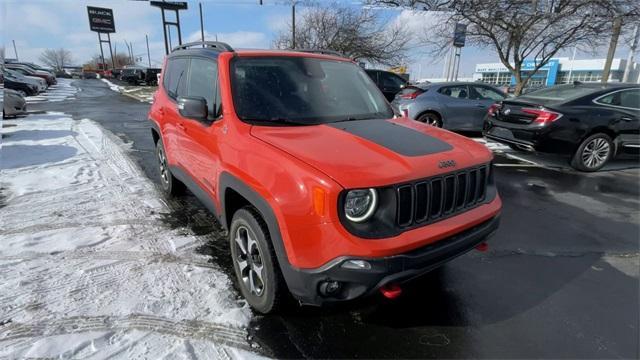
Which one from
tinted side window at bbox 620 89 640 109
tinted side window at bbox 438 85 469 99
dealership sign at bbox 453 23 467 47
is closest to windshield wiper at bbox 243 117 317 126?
tinted side window at bbox 620 89 640 109

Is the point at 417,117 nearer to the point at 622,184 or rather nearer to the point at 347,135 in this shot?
the point at 622,184

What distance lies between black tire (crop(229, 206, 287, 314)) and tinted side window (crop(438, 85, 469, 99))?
26.0 ft

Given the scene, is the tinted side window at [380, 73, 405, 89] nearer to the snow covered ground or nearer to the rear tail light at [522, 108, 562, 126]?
the rear tail light at [522, 108, 562, 126]

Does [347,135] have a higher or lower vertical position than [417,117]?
higher

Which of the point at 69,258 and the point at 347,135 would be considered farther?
the point at 69,258

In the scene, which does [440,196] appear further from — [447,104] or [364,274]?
[447,104]

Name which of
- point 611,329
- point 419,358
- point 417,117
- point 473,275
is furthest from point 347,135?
point 417,117

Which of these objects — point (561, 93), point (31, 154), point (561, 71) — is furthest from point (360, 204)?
point (561, 71)

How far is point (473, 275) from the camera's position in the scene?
327cm

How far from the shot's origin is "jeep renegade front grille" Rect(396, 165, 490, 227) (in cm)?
215

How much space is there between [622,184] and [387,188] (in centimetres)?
639

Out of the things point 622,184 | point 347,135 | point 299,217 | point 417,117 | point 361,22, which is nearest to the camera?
point 299,217

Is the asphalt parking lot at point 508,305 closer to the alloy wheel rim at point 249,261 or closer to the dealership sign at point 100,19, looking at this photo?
the alloy wheel rim at point 249,261

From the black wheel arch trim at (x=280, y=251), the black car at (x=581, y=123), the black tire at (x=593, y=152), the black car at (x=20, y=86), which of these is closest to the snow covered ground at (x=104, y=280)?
the black wheel arch trim at (x=280, y=251)
